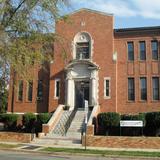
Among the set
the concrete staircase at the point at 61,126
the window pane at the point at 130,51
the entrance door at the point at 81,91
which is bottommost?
the concrete staircase at the point at 61,126

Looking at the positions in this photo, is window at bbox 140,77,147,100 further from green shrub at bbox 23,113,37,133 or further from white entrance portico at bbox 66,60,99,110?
green shrub at bbox 23,113,37,133

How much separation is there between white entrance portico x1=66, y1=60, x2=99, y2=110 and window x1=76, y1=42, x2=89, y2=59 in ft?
4.32

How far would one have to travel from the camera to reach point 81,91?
→ 33812 millimetres

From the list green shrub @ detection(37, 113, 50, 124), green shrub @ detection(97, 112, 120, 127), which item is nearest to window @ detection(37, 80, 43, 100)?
green shrub @ detection(37, 113, 50, 124)

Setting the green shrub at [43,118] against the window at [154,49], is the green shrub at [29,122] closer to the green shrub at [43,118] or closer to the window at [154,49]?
the green shrub at [43,118]

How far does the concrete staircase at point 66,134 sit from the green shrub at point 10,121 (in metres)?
4.47

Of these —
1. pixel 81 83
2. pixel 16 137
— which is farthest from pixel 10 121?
pixel 81 83

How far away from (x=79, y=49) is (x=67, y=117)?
7.57 m

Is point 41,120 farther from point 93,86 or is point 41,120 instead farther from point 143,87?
point 143,87

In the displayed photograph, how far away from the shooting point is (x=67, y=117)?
30.5 m

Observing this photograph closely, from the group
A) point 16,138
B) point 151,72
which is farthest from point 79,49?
point 16,138

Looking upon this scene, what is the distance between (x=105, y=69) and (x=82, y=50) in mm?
3244

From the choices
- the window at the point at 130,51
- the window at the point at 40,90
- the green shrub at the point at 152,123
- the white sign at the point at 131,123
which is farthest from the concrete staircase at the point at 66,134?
the window at the point at 130,51

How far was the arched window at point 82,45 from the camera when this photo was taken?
3406 centimetres
